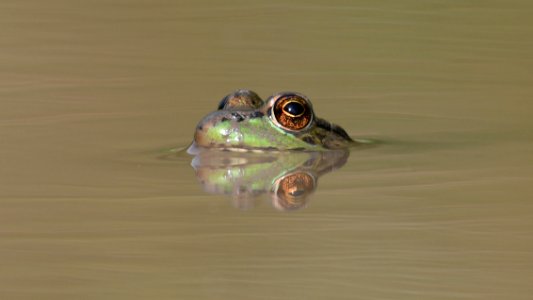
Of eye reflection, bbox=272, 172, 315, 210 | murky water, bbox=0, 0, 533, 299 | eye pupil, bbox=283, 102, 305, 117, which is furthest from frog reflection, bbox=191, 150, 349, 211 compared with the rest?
eye pupil, bbox=283, 102, 305, 117

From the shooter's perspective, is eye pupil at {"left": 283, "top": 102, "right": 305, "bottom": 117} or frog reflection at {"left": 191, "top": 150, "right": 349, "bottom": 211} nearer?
frog reflection at {"left": 191, "top": 150, "right": 349, "bottom": 211}

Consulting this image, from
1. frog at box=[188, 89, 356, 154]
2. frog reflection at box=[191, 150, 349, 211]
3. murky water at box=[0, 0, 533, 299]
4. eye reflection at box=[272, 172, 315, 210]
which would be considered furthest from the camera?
frog at box=[188, 89, 356, 154]

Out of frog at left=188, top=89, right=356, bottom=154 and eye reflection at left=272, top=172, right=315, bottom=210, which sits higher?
frog at left=188, top=89, right=356, bottom=154

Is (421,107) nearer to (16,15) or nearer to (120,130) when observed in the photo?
(120,130)

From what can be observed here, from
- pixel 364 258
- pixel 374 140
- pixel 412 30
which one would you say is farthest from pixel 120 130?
pixel 412 30

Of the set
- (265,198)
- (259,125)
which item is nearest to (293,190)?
(265,198)

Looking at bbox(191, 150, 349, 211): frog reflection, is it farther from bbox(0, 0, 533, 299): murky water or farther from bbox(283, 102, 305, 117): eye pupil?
bbox(283, 102, 305, 117): eye pupil
